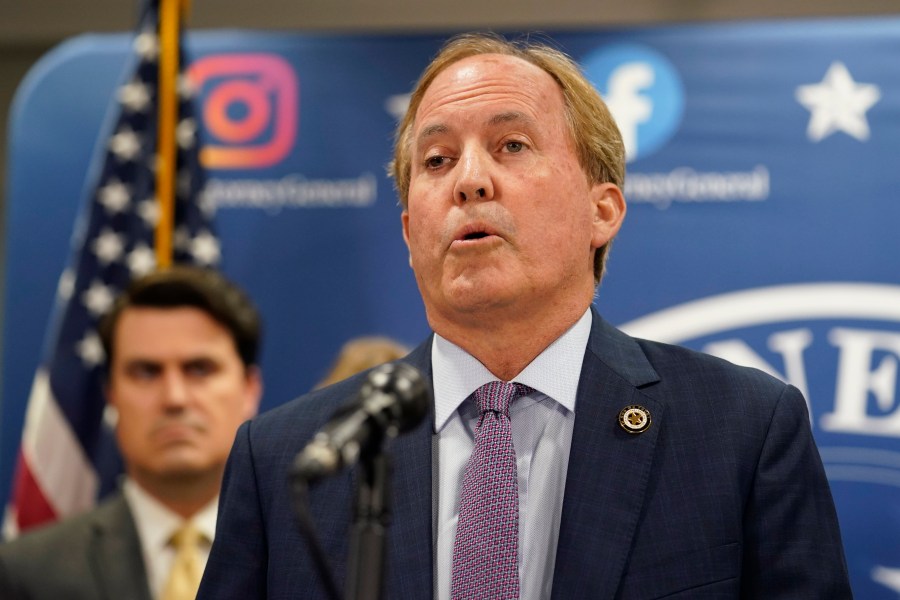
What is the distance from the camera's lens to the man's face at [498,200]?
5.82 ft

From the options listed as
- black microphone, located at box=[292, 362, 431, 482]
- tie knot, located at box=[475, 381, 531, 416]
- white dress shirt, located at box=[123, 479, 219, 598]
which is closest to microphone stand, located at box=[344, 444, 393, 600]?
black microphone, located at box=[292, 362, 431, 482]

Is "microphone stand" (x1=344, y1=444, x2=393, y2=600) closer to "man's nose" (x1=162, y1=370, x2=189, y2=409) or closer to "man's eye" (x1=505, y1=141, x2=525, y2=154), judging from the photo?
"man's eye" (x1=505, y1=141, x2=525, y2=154)

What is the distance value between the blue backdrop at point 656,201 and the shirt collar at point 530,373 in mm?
2083

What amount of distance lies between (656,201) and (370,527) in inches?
109

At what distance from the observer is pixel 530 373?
178cm

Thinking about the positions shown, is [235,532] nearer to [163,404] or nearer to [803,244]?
[163,404]

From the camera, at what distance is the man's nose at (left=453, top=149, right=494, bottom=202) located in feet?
5.84

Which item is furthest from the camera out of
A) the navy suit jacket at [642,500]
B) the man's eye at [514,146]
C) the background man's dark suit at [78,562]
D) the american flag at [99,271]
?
the american flag at [99,271]

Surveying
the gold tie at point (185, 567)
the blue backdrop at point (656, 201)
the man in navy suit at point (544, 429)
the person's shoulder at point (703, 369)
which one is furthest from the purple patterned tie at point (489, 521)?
the blue backdrop at point (656, 201)

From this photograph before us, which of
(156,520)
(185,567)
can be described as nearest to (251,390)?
(156,520)

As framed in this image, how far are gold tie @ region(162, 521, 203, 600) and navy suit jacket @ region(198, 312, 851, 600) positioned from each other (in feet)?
5.27

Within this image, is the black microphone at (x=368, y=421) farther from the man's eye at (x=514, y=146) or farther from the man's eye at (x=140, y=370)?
the man's eye at (x=140, y=370)

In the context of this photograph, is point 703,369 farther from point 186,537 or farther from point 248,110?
point 248,110

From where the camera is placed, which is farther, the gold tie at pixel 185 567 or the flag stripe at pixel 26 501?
the flag stripe at pixel 26 501
